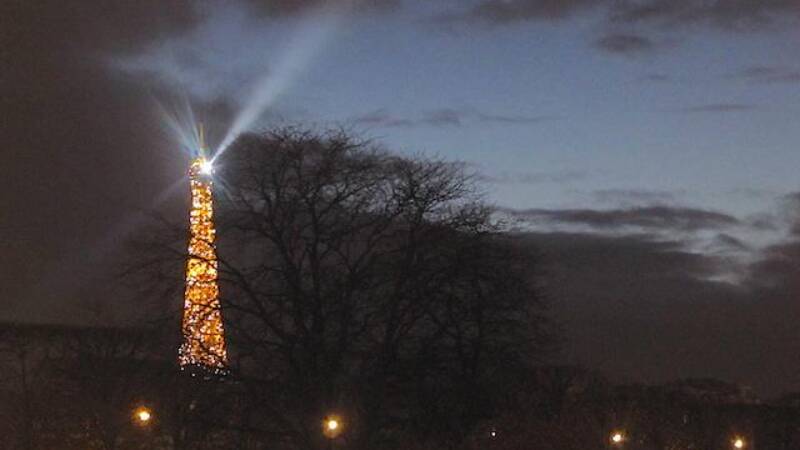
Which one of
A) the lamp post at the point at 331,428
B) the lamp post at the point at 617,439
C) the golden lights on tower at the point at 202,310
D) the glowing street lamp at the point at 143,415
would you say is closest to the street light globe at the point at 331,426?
the lamp post at the point at 331,428

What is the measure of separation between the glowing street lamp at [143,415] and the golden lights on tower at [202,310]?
13.7 meters

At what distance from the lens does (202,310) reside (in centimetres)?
3072

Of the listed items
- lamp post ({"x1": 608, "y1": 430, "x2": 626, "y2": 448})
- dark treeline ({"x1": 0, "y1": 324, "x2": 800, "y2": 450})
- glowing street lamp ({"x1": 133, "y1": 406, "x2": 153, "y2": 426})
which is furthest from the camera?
lamp post ({"x1": 608, "y1": 430, "x2": 626, "y2": 448})

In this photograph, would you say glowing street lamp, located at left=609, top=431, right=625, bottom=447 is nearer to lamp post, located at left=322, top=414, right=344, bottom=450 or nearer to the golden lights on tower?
lamp post, located at left=322, top=414, right=344, bottom=450

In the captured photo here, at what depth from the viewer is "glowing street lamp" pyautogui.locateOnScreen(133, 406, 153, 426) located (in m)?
44.8

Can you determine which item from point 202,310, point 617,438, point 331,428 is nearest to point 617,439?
point 617,438

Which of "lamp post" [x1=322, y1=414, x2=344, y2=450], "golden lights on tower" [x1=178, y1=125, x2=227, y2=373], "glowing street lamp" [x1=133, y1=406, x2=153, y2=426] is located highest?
"glowing street lamp" [x1=133, y1=406, x2=153, y2=426]

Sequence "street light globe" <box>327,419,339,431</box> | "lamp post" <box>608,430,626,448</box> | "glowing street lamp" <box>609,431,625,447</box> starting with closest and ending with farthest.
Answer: "street light globe" <box>327,419,339,431</box>
"lamp post" <box>608,430,626,448</box>
"glowing street lamp" <box>609,431,625,447</box>

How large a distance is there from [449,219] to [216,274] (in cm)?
549

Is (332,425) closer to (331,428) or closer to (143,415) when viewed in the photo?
(331,428)

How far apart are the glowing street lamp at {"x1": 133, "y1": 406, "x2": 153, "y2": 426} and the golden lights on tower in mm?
13670

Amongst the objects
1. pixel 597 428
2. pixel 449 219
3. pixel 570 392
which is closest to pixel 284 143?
pixel 449 219

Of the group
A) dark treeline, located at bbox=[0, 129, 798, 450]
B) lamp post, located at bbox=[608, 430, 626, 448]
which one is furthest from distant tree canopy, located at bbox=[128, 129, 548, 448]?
lamp post, located at bbox=[608, 430, 626, 448]

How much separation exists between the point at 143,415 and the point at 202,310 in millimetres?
14941
